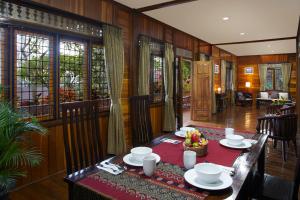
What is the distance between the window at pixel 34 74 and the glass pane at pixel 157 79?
258cm

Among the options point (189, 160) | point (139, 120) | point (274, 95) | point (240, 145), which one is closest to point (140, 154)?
point (189, 160)

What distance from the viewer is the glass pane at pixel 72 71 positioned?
3156mm

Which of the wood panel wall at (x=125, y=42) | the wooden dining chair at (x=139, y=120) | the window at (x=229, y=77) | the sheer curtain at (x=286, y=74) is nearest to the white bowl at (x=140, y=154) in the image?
the wooden dining chair at (x=139, y=120)

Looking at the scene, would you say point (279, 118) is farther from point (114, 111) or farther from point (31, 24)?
point (31, 24)

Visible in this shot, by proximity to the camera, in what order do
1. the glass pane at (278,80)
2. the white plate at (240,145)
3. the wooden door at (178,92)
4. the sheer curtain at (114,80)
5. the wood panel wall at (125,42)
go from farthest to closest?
the glass pane at (278,80), the wooden door at (178,92), the sheer curtain at (114,80), the wood panel wall at (125,42), the white plate at (240,145)

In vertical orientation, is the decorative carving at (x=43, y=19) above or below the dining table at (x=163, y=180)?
above

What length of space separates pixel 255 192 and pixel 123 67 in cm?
280

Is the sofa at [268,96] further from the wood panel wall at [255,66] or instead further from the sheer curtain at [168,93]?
the sheer curtain at [168,93]

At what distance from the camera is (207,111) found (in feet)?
23.2

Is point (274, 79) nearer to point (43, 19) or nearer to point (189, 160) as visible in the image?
point (43, 19)

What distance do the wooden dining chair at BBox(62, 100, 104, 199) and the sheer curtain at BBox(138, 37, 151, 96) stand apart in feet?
8.19

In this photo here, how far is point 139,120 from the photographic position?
231 cm

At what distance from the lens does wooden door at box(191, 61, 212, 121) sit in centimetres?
691

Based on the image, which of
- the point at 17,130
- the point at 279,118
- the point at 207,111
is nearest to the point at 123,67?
the point at 17,130
